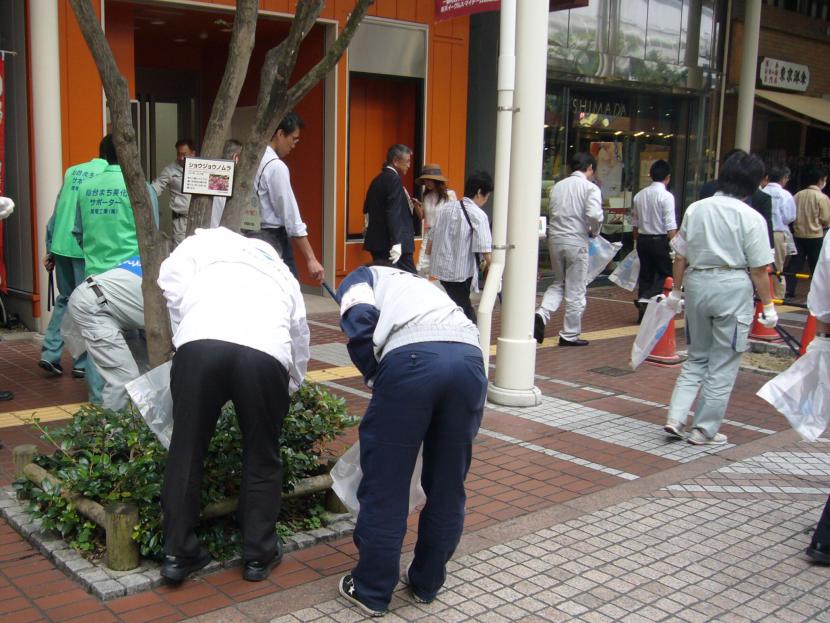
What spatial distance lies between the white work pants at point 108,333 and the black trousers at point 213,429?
66.4 inches

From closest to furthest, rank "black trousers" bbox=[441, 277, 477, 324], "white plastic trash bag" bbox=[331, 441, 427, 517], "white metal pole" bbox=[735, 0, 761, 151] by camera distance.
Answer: "white plastic trash bag" bbox=[331, 441, 427, 517] → "black trousers" bbox=[441, 277, 477, 324] → "white metal pole" bbox=[735, 0, 761, 151]

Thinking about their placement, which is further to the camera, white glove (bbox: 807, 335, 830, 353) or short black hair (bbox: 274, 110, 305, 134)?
short black hair (bbox: 274, 110, 305, 134)

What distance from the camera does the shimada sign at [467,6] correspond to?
983cm

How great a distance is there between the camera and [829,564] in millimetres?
4211

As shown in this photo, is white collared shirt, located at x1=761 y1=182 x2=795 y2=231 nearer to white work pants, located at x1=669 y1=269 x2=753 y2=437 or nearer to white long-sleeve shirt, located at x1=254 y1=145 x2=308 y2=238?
white work pants, located at x1=669 y1=269 x2=753 y2=437

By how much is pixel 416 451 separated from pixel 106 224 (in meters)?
3.05

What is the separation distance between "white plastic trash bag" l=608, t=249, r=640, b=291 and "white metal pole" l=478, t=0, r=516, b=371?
4.02m

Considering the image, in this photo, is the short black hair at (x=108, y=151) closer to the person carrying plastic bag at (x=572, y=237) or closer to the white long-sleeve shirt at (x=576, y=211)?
the person carrying plastic bag at (x=572, y=237)

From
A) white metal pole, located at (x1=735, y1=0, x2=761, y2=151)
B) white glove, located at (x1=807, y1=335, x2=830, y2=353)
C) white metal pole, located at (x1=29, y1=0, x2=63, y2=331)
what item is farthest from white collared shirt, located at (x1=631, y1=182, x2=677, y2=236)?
white metal pole, located at (x1=29, y1=0, x2=63, y2=331)

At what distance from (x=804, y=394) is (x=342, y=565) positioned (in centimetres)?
252

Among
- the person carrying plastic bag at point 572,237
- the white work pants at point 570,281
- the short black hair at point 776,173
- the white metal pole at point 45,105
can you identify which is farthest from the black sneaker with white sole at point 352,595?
the short black hair at point 776,173

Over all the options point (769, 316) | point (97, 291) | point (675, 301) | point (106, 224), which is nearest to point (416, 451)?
point (97, 291)

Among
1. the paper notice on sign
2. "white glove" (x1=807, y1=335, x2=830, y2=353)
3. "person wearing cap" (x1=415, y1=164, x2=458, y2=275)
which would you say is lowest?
"white glove" (x1=807, y1=335, x2=830, y2=353)

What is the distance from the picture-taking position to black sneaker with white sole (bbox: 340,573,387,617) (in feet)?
11.6
